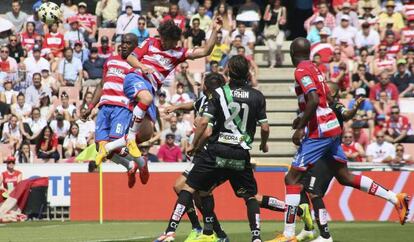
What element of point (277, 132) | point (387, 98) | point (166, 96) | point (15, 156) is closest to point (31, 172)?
point (15, 156)

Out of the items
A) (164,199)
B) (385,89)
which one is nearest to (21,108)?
(164,199)

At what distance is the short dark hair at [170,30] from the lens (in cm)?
1742

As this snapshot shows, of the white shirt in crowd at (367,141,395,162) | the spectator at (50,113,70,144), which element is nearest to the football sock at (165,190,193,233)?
the white shirt in crowd at (367,141,395,162)

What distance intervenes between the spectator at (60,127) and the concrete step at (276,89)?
541 centimetres

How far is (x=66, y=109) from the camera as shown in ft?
94.8

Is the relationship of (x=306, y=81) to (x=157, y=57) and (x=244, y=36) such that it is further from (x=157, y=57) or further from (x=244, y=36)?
(x=244, y=36)

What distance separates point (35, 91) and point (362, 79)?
25.8 ft

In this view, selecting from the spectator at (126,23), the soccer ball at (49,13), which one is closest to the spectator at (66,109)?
the spectator at (126,23)

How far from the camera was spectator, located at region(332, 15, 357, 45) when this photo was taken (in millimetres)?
31047

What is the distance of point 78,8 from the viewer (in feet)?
106

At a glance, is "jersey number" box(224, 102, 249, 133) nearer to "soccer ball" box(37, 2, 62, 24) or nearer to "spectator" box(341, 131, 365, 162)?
"soccer ball" box(37, 2, 62, 24)

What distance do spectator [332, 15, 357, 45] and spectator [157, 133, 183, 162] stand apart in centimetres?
600

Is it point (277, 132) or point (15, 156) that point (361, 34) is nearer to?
point (277, 132)

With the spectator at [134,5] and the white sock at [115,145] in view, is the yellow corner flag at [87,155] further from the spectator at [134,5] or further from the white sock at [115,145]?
the white sock at [115,145]
